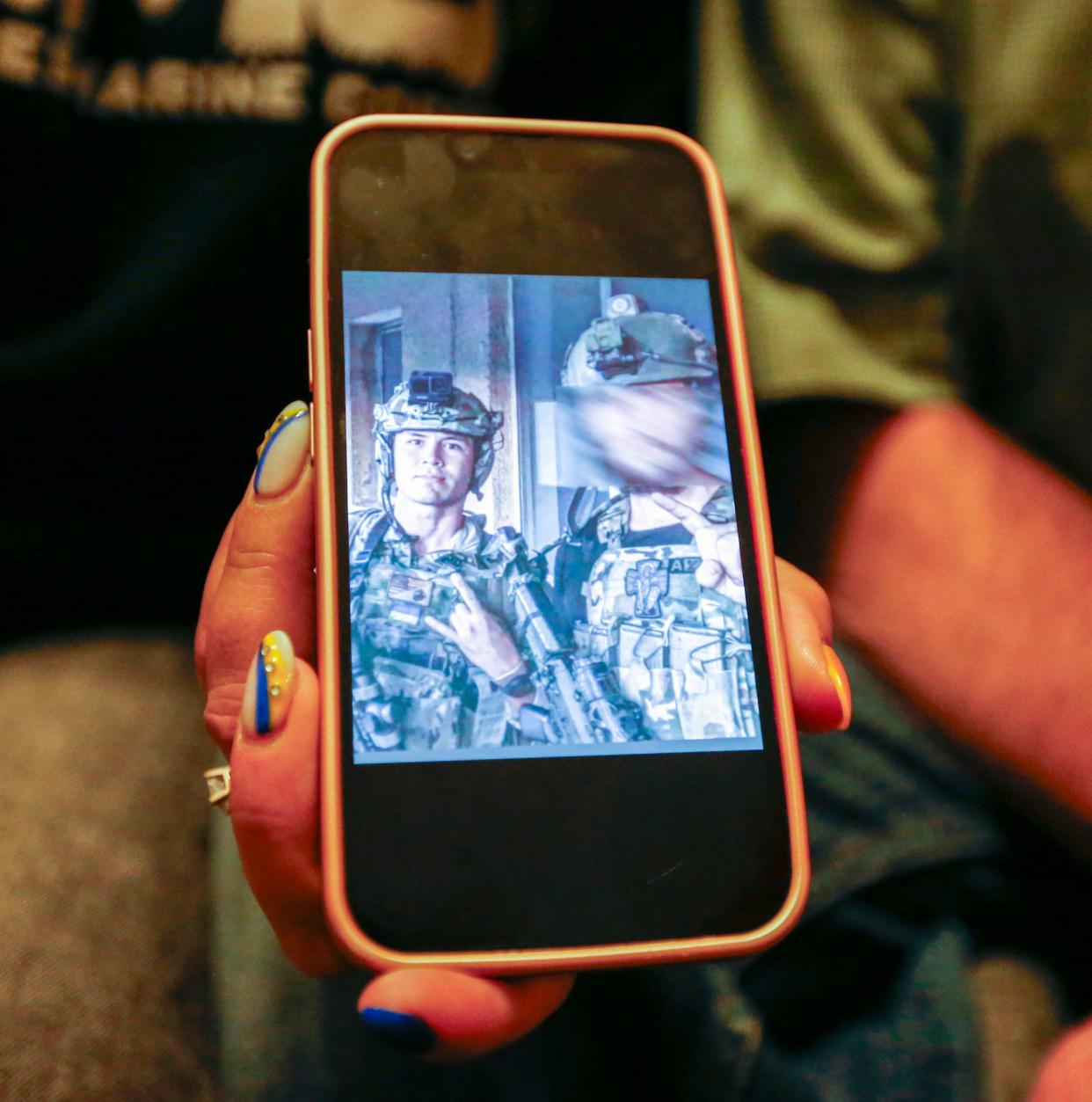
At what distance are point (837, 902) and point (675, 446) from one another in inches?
8.8

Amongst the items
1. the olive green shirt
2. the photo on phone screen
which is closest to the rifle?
the photo on phone screen

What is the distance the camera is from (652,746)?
0.34 m

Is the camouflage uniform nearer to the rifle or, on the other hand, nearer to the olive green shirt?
the rifle

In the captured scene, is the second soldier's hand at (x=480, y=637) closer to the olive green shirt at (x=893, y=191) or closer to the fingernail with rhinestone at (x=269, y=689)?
the fingernail with rhinestone at (x=269, y=689)

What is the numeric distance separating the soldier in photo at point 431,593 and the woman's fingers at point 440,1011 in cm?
7

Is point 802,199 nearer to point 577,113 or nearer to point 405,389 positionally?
point 577,113

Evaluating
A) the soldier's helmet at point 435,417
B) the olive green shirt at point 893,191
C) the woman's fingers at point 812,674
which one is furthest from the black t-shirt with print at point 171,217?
the woman's fingers at point 812,674

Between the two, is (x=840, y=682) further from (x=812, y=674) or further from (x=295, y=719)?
(x=295, y=719)

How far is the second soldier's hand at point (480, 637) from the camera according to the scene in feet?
1.10

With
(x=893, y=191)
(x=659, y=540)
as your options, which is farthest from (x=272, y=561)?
(x=893, y=191)

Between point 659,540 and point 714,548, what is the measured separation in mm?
23

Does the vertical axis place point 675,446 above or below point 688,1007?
above

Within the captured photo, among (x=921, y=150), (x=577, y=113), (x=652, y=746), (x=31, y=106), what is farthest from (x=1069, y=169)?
(x=31, y=106)

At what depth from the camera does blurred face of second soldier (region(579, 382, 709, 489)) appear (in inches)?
14.3
